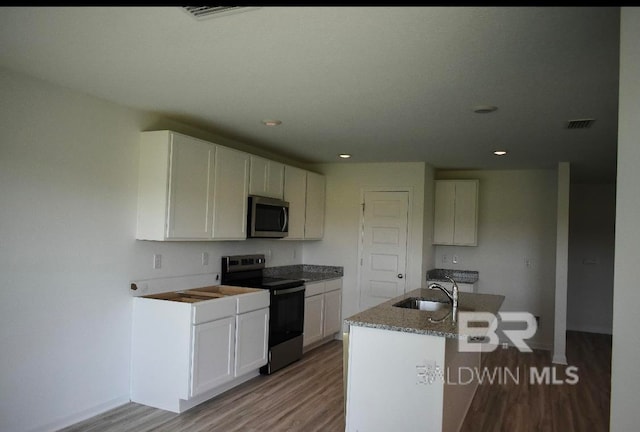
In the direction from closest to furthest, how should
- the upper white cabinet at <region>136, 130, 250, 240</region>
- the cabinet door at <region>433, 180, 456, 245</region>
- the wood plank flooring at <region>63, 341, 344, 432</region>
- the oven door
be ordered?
the wood plank flooring at <region>63, 341, 344, 432</region>, the upper white cabinet at <region>136, 130, 250, 240</region>, the oven door, the cabinet door at <region>433, 180, 456, 245</region>

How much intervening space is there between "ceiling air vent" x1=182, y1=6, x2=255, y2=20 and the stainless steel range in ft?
9.84

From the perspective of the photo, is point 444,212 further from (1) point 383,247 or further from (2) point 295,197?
(2) point 295,197

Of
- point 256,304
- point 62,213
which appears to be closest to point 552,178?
point 256,304

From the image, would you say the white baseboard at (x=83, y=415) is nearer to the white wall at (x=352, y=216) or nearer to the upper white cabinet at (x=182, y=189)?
the upper white cabinet at (x=182, y=189)

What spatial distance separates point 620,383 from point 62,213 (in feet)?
10.5

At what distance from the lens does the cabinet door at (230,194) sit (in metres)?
4.12

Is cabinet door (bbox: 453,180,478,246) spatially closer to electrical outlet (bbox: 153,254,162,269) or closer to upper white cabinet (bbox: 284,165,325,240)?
upper white cabinet (bbox: 284,165,325,240)

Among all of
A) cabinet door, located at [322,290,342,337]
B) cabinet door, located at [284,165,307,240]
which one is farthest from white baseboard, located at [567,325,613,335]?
cabinet door, located at [284,165,307,240]

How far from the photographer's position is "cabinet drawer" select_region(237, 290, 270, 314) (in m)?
4.05

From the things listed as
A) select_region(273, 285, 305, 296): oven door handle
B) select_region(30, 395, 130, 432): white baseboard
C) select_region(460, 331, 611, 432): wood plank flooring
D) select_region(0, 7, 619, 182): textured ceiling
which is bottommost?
select_region(460, 331, 611, 432): wood plank flooring

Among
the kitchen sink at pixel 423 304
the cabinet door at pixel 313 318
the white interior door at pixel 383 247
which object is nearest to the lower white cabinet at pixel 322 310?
the cabinet door at pixel 313 318

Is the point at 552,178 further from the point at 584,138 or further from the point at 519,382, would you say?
the point at 519,382

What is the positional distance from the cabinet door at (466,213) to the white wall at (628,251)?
16.1ft

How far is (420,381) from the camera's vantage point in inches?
108
